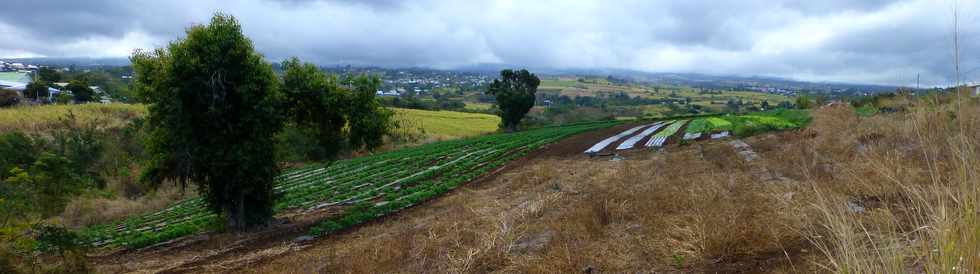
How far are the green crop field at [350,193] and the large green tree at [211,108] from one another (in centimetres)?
181

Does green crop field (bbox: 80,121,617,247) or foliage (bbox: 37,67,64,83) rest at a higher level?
foliage (bbox: 37,67,64,83)

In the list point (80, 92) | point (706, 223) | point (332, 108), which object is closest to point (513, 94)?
point (332, 108)

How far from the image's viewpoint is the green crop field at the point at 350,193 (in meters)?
13.5

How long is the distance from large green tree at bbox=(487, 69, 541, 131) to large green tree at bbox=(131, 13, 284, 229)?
1603 inches

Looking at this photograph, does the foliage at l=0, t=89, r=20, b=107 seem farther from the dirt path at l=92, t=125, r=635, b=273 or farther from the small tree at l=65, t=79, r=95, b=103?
the dirt path at l=92, t=125, r=635, b=273

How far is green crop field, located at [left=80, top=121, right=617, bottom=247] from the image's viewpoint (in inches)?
533

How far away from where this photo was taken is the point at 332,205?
16.0 m

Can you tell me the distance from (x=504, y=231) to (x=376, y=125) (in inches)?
314

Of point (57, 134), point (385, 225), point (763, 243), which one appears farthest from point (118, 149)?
point (763, 243)

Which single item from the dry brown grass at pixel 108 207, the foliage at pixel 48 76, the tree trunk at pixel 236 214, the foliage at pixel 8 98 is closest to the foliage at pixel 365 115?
the tree trunk at pixel 236 214

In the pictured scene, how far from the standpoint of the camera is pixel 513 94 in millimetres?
52312

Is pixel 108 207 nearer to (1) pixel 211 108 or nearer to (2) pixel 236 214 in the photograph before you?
(2) pixel 236 214

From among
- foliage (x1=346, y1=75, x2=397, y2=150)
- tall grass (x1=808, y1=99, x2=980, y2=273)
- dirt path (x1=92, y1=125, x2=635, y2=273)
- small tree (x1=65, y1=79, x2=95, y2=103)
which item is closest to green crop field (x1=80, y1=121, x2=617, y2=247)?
dirt path (x1=92, y1=125, x2=635, y2=273)

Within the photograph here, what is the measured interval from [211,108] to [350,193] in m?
7.67
